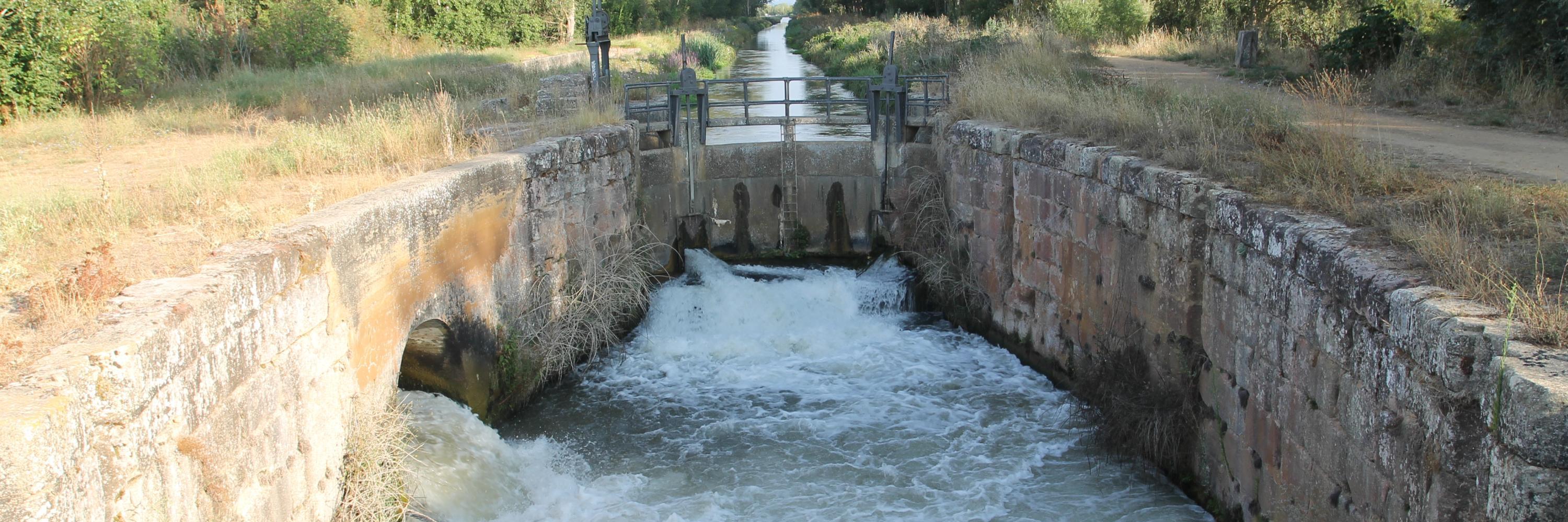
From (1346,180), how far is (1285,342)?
1.08m

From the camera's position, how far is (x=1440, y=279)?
172 inches

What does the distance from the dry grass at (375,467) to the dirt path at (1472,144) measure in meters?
6.47

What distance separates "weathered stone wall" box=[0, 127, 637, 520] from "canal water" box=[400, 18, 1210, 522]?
852 mm

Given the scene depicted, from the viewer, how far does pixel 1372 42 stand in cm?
1273

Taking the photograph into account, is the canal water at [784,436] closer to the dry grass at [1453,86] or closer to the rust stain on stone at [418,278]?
the rust stain on stone at [418,278]

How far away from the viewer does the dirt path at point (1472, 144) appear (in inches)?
267

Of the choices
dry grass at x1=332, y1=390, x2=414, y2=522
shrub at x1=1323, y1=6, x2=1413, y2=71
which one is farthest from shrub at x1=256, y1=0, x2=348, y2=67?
shrub at x1=1323, y1=6, x2=1413, y2=71

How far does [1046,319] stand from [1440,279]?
4.99m

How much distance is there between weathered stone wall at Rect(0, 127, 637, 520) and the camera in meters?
3.56

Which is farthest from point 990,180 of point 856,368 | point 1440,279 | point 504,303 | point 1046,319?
point 1440,279

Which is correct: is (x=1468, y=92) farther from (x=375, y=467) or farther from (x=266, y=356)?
(x=266, y=356)

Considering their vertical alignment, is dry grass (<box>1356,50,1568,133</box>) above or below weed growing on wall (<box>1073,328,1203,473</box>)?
above

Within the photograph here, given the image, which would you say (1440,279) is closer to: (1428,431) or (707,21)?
(1428,431)

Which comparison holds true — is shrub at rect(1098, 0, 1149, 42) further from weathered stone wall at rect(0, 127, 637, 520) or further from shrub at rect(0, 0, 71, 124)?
shrub at rect(0, 0, 71, 124)
